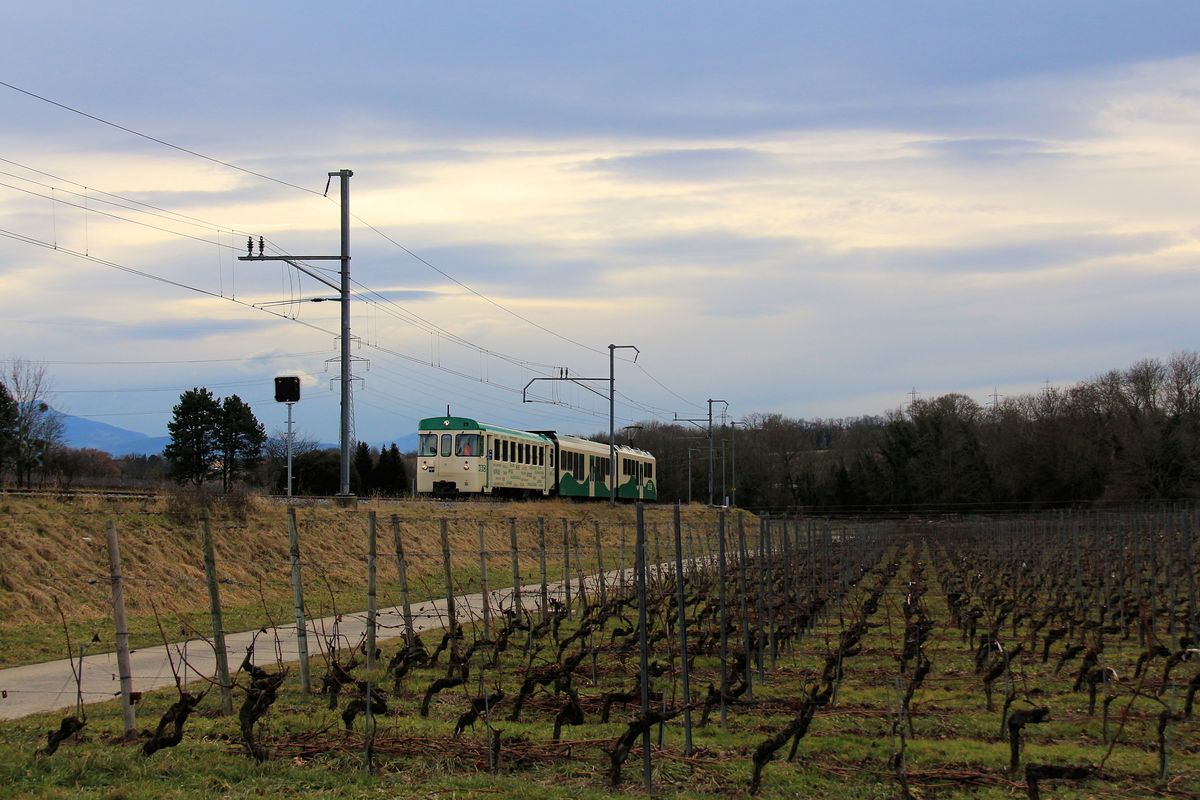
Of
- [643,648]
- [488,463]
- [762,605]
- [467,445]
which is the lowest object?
[762,605]

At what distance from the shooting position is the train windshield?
121 ft

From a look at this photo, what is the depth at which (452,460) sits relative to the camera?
3697 cm

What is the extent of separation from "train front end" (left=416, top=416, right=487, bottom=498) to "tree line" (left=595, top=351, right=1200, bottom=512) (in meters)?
23.6

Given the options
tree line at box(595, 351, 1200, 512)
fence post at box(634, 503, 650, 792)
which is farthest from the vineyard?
tree line at box(595, 351, 1200, 512)

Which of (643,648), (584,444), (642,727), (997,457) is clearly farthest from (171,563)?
(997,457)

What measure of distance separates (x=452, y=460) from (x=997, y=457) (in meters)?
49.9

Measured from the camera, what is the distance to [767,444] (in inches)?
3984

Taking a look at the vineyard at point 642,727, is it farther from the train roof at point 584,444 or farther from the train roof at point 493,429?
the train roof at point 584,444

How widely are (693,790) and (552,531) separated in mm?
26662

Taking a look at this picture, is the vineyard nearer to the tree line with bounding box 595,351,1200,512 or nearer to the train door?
the train door

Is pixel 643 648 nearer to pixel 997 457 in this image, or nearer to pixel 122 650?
pixel 122 650

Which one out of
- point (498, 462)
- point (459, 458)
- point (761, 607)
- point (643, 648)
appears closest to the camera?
point (643, 648)

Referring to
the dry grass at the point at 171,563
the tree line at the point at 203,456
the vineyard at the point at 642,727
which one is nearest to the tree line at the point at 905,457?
the tree line at the point at 203,456

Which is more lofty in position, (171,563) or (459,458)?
(459,458)
